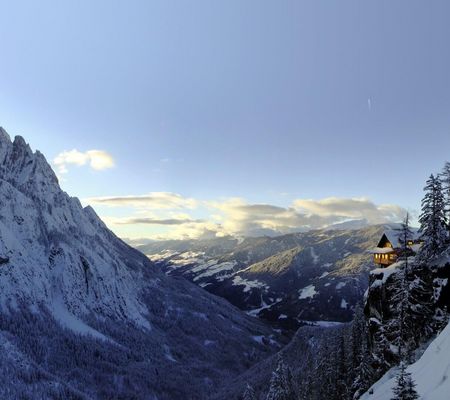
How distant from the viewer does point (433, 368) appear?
95.6ft

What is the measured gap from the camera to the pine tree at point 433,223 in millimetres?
50531

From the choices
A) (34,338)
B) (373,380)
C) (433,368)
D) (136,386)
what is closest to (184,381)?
(136,386)

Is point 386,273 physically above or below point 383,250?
below

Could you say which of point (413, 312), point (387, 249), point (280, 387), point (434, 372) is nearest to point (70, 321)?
point (280, 387)

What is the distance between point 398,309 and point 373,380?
1278 centimetres

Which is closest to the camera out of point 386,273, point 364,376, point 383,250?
point 364,376

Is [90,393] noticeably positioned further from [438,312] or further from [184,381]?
[438,312]

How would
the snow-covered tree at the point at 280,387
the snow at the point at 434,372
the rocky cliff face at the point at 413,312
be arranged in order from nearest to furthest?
the snow at the point at 434,372 < the rocky cliff face at the point at 413,312 < the snow-covered tree at the point at 280,387

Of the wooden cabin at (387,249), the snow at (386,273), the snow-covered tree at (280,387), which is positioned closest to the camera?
the snow at (386,273)

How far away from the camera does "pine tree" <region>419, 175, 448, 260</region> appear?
5053cm

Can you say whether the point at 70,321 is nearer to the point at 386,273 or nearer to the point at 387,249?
the point at 387,249

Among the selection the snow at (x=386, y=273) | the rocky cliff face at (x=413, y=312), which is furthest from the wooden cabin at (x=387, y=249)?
the rocky cliff face at (x=413, y=312)

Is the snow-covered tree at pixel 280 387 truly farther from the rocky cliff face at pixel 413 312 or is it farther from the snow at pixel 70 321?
the snow at pixel 70 321

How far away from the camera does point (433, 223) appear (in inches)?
2012
